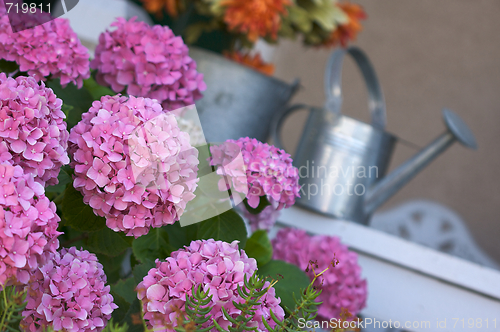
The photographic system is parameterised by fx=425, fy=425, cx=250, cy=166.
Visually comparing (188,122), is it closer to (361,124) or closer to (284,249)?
(284,249)

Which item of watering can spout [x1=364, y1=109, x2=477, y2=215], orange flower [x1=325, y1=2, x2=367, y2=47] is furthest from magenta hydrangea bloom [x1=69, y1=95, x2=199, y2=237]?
orange flower [x1=325, y1=2, x2=367, y2=47]

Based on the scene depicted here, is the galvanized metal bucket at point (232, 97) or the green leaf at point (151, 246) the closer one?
the green leaf at point (151, 246)

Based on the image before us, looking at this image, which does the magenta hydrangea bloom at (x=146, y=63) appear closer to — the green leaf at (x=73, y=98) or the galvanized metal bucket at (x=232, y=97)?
the green leaf at (x=73, y=98)

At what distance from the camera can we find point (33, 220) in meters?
0.25

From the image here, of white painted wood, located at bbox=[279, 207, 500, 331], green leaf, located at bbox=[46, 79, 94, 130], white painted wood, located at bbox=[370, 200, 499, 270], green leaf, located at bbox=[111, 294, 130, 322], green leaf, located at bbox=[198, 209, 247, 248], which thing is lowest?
white painted wood, located at bbox=[370, 200, 499, 270]

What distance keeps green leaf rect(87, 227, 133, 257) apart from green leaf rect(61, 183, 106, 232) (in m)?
0.03

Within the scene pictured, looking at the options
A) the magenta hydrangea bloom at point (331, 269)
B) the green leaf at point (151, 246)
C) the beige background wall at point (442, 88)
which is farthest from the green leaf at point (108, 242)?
the beige background wall at point (442, 88)

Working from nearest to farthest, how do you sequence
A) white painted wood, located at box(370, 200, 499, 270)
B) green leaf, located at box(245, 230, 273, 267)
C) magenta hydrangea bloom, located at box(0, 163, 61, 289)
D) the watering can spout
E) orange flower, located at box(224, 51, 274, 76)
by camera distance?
1. magenta hydrangea bloom, located at box(0, 163, 61, 289)
2. green leaf, located at box(245, 230, 273, 267)
3. the watering can spout
4. orange flower, located at box(224, 51, 274, 76)
5. white painted wood, located at box(370, 200, 499, 270)

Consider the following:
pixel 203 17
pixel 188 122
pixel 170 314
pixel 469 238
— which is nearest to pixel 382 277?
pixel 188 122

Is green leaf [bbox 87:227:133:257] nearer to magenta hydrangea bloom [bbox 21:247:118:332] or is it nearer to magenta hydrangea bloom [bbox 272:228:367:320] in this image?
magenta hydrangea bloom [bbox 21:247:118:332]

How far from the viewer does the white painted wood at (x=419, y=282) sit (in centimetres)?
73

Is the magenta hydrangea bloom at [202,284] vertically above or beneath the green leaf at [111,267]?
above

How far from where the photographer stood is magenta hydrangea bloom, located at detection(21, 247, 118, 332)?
285mm

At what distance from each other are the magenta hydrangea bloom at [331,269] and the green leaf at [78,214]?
30cm
